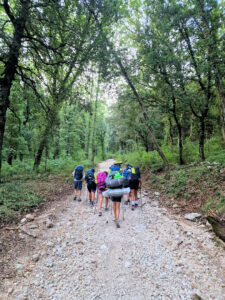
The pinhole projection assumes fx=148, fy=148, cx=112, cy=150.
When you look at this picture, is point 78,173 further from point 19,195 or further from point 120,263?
point 120,263

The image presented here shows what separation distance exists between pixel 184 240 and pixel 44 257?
359cm

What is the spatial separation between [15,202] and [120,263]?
4.34 meters

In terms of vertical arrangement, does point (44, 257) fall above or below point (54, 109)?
below

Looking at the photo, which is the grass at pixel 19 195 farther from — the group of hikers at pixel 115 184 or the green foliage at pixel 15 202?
the group of hikers at pixel 115 184

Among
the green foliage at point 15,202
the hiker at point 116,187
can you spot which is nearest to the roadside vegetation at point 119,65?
the green foliage at point 15,202

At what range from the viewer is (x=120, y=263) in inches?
129

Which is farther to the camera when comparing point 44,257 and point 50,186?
point 50,186

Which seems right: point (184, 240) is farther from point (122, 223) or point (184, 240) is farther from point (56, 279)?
point (56, 279)

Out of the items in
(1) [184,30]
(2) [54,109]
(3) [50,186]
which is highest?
(1) [184,30]

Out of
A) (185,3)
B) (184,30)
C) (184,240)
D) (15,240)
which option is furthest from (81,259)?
(185,3)

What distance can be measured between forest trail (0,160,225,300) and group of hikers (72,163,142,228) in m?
0.94

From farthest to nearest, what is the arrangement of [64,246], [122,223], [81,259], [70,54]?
[70,54]
[122,223]
[64,246]
[81,259]

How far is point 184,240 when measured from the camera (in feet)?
13.2

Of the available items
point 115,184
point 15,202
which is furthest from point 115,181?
point 15,202
